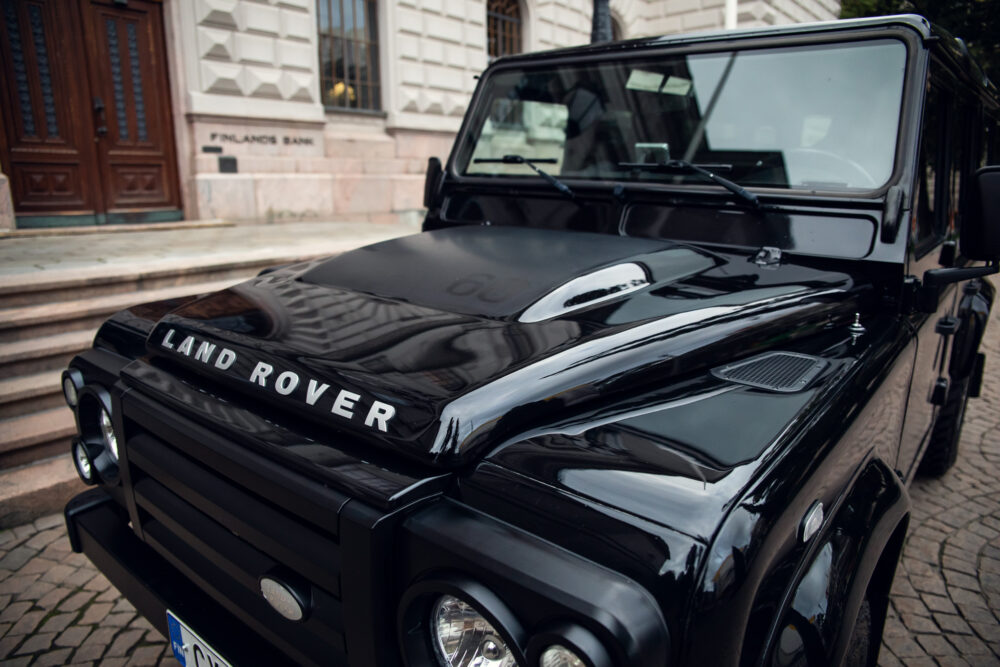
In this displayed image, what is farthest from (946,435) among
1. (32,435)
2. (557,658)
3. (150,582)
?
(32,435)

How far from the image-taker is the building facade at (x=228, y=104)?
24.8ft

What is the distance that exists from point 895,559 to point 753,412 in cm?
79

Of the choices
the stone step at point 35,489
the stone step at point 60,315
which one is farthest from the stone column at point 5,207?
the stone step at point 35,489

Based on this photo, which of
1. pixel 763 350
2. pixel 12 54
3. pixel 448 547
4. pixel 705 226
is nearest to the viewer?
pixel 448 547

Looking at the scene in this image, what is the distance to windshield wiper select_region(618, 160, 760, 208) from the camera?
A: 6.95 feet

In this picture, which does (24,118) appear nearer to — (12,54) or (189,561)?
(12,54)

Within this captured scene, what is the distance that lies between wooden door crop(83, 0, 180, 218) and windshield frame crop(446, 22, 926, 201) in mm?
6907

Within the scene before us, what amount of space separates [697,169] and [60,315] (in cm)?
383

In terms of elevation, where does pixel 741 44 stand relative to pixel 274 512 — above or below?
above

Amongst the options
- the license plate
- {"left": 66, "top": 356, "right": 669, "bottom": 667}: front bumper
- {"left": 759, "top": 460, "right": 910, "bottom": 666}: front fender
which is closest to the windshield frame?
{"left": 759, "top": 460, "right": 910, "bottom": 666}: front fender

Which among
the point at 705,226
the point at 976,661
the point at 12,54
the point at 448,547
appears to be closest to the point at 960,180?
the point at 705,226

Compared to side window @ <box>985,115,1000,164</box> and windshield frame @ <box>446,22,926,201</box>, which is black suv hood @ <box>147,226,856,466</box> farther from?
side window @ <box>985,115,1000,164</box>

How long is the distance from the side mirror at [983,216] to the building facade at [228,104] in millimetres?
4995

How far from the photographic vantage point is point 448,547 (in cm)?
102
